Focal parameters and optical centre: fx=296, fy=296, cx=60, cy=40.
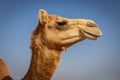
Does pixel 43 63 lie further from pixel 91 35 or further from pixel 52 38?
pixel 91 35

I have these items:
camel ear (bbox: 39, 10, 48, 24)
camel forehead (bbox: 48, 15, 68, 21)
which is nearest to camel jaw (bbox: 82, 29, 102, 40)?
camel forehead (bbox: 48, 15, 68, 21)

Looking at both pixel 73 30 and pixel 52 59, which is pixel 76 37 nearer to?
pixel 73 30

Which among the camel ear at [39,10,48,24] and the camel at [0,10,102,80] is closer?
the camel at [0,10,102,80]

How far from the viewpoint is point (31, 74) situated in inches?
108

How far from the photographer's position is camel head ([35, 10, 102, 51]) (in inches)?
106

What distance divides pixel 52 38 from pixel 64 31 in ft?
0.45

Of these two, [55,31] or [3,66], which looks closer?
[55,31]

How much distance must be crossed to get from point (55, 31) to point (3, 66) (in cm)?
115

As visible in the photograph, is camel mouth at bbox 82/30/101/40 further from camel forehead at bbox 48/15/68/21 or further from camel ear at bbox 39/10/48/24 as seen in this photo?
camel ear at bbox 39/10/48/24

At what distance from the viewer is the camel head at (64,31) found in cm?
270

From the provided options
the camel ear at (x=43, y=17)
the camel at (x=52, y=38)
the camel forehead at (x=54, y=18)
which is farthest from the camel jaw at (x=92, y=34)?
the camel ear at (x=43, y=17)

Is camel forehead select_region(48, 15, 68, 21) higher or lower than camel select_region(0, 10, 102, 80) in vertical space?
higher

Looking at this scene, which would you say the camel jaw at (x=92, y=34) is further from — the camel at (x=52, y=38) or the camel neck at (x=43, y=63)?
the camel neck at (x=43, y=63)

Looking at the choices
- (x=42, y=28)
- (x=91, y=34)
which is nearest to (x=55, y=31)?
(x=42, y=28)
